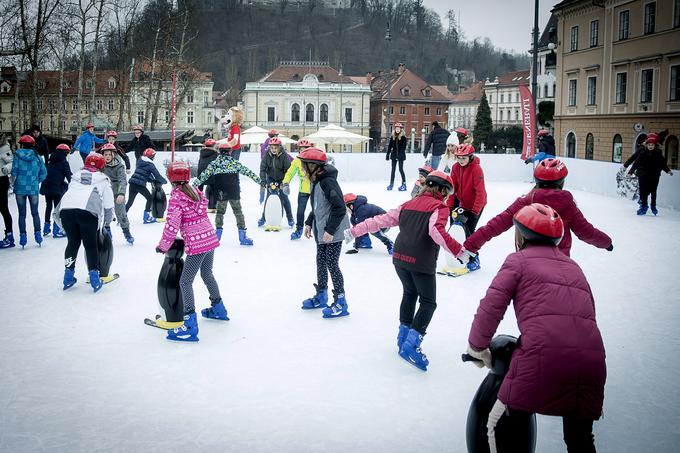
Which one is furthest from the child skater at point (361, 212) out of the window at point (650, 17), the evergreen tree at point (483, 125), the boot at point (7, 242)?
the evergreen tree at point (483, 125)

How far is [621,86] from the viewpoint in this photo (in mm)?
35062

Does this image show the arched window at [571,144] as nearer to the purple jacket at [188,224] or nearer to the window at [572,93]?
the window at [572,93]

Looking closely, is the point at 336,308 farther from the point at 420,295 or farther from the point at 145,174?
the point at 145,174

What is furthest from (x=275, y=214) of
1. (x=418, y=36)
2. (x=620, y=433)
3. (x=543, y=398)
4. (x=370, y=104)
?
(x=418, y=36)

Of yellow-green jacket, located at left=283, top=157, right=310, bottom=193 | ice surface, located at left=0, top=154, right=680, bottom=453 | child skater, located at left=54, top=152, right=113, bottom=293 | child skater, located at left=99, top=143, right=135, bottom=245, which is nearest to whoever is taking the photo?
ice surface, located at left=0, top=154, right=680, bottom=453

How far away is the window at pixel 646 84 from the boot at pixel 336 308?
3052 cm

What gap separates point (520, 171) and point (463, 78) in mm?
92429

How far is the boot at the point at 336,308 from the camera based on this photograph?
692 cm

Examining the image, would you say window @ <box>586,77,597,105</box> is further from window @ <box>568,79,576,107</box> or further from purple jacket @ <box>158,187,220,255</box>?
purple jacket @ <box>158,187,220,255</box>

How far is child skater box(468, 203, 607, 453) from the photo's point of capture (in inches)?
121

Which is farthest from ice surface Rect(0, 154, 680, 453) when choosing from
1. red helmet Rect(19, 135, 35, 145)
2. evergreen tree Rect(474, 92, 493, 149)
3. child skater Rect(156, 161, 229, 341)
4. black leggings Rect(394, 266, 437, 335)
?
evergreen tree Rect(474, 92, 493, 149)

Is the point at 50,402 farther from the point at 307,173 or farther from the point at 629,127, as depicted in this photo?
the point at 629,127

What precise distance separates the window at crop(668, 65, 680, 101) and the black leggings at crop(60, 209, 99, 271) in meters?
29.9

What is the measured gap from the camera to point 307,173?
671cm
